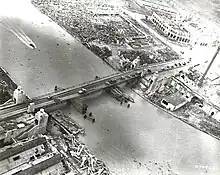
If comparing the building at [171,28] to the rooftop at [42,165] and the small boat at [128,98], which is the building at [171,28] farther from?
the rooftop at [42,165]

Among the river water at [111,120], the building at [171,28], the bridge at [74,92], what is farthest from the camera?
the building at [171,28]

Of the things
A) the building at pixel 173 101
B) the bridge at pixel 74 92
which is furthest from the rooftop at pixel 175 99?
the bridge at pixel 74 92

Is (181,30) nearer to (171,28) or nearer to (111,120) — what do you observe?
(171,28)

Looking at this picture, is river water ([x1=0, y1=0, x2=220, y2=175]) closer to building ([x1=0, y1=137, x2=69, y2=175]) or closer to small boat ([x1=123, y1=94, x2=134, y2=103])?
small boat ([x1=123, y1=94, x2=134, y2=103])

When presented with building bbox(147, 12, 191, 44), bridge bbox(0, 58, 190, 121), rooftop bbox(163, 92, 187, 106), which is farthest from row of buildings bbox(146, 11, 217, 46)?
rooftop bbox(163, 92, 187, 106)

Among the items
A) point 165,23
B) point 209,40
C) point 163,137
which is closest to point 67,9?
point 165,23

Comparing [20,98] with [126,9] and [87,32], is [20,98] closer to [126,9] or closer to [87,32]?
[87,32]

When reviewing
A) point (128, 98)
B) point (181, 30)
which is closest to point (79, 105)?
point (128, 98)
